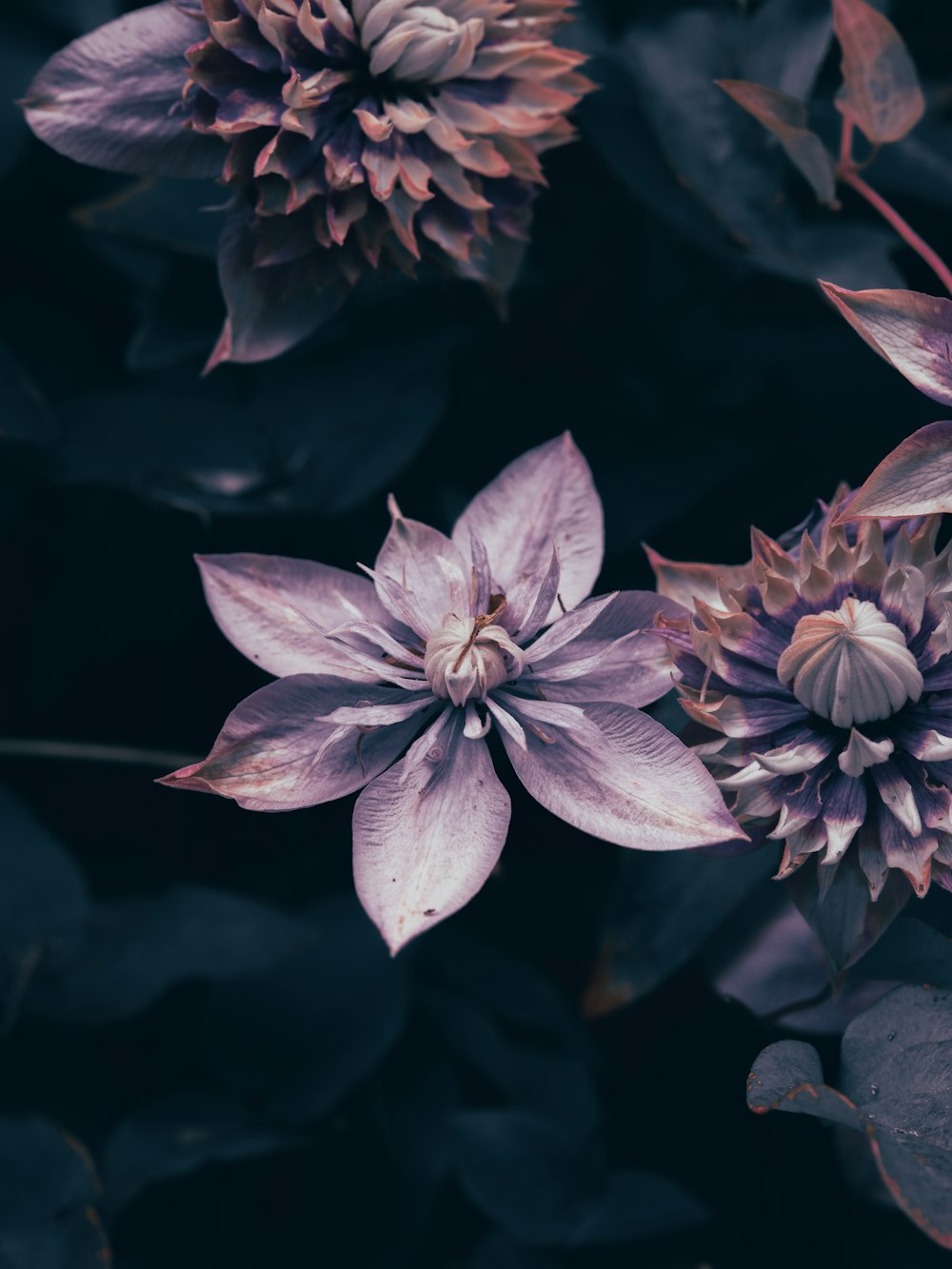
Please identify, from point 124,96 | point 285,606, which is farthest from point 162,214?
point 285,606

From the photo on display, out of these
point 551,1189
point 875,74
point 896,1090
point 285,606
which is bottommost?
point 551,1189

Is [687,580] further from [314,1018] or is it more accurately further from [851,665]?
[314,1018]

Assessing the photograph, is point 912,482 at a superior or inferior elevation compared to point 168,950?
superior

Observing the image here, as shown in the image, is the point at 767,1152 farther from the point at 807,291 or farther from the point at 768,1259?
the point at 807,291

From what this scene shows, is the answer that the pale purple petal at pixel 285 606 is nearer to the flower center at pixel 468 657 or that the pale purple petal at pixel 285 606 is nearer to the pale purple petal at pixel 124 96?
the flower center at pixel 468 657

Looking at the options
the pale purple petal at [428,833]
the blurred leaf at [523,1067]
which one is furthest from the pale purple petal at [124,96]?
the blurred leaf at [523,1067]

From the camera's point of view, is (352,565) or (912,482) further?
(352,565)

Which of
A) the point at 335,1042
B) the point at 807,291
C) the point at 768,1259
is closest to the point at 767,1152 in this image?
the point at 768,1259
